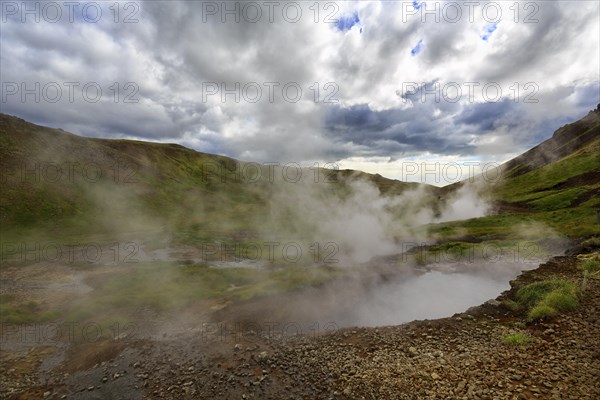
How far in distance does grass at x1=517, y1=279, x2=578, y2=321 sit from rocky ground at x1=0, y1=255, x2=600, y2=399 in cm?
63

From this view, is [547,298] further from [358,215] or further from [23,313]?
[358,215]

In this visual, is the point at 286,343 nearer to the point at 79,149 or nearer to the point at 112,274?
the point at 112,274

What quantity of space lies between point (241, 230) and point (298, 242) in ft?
81.6

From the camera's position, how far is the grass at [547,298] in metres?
18.6

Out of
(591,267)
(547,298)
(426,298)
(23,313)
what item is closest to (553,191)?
(591,267)

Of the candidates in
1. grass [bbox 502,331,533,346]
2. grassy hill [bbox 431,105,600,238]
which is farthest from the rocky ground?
grassy hill [bbox 431,105,600,238]

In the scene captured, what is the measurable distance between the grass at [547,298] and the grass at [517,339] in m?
2.85

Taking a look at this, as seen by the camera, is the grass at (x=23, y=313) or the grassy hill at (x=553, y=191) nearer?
the grass at (x=23, y=313)

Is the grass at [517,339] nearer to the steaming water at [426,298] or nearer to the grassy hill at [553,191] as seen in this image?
the steaming water at [426,298]

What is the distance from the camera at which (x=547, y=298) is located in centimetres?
1981

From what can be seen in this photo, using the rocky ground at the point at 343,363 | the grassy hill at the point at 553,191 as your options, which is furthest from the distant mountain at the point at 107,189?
the rocky ground at the point at 343,363

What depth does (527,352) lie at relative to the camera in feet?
49.4

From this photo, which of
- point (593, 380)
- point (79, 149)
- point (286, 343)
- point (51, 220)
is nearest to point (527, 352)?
point (593, 380)

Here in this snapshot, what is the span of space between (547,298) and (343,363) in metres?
14.0
